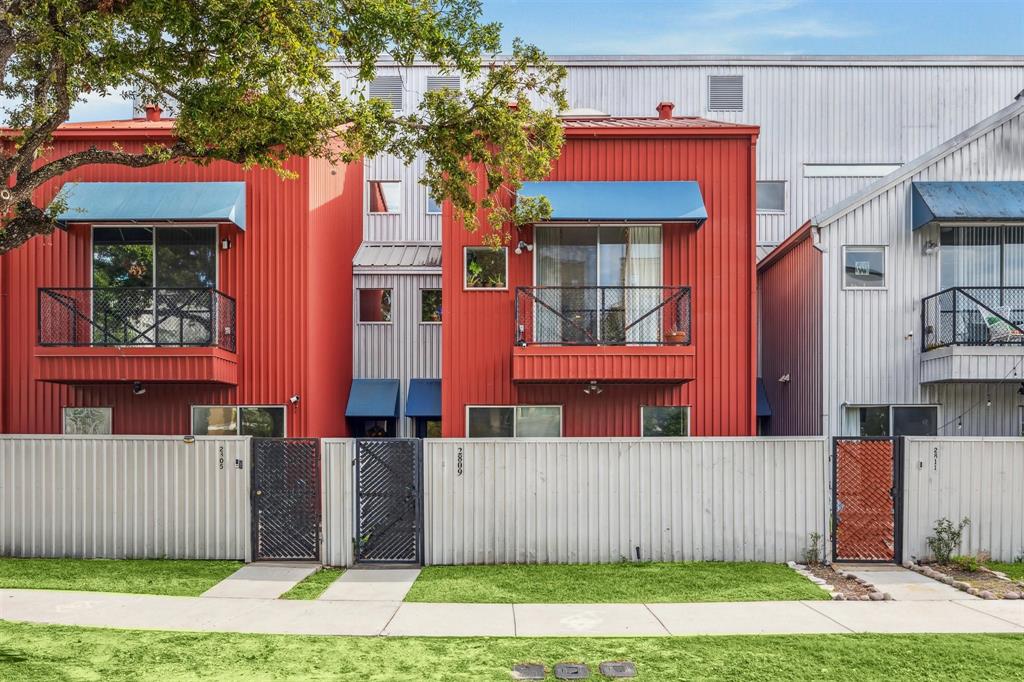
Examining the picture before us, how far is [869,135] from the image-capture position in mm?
23406

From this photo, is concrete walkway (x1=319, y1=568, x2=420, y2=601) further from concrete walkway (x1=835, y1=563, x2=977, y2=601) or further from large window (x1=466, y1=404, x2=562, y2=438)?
concrete walkway (x1=835, y1=563, x2=977, y2=601)

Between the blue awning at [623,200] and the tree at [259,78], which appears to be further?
the blue awning at [623,200]

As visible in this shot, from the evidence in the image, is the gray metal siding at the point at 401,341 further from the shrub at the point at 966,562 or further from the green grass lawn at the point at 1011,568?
the green grass lawn at the point at 1011,568

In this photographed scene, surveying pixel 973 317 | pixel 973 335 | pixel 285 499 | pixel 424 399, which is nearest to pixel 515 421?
pixel 424 399

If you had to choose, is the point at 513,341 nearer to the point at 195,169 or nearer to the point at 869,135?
the point at 195,169

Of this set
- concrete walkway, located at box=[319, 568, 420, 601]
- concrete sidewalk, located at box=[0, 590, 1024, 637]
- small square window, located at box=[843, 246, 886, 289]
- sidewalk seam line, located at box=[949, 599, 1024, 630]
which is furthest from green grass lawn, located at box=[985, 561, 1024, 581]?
concrete walkway, located at box=[319, 568, 420, 601]

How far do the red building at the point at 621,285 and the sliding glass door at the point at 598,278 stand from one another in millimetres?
20

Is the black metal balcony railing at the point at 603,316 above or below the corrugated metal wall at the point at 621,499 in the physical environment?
above

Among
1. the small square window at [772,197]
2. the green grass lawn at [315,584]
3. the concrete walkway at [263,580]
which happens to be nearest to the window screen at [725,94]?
the small square window at [772,197]

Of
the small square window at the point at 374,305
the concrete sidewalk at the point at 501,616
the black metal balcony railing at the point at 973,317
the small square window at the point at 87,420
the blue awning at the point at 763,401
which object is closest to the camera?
the concrete sidewalk at the point at 501,616

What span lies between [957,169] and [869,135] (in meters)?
8.49

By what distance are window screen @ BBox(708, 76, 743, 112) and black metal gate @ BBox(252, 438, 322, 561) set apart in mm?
17234

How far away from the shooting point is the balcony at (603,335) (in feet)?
46.2

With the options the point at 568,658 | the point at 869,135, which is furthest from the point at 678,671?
the point at 869,135
